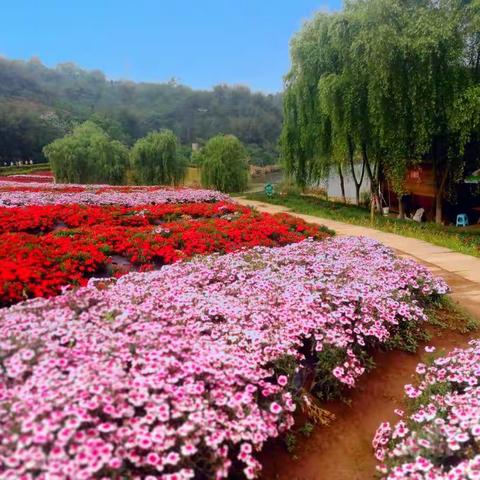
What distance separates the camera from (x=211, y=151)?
3173cm

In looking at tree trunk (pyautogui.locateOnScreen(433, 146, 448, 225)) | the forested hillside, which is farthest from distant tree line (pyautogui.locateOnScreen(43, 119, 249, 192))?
the forested hillside

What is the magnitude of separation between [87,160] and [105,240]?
26.4 meters

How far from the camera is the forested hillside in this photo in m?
57.2

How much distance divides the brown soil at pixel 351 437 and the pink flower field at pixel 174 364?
174mm

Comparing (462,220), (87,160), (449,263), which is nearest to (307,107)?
(462,220)

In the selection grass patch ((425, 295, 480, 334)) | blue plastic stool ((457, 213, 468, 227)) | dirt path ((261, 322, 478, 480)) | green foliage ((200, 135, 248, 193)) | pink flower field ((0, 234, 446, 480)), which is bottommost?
blue plastic stool ((457, 213, 468, 227))

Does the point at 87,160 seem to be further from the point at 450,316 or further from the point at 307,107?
the point at 450,316

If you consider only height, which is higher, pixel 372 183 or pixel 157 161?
pixel 157 161

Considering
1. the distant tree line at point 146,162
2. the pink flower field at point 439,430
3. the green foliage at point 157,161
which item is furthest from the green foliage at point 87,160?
the pink flower field at point 439,430

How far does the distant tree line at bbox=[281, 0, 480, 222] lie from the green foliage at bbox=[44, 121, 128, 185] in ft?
64.9

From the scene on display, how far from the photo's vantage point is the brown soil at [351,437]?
2871 millimetres

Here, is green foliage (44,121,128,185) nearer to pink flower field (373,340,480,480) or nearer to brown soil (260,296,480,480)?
brown soil (260,296,480,480)

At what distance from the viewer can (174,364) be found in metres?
2.67

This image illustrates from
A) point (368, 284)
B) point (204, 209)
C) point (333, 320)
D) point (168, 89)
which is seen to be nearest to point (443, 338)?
point (368, 284)
